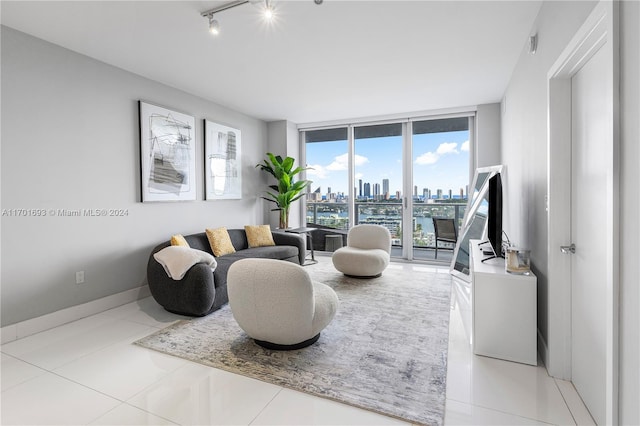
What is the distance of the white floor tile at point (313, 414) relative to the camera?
1.66 meters

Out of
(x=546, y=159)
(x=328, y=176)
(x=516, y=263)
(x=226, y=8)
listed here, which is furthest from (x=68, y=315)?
(x=328, y=176)

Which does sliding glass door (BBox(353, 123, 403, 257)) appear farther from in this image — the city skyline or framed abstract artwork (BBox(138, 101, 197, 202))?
framed abstract artwork (BBox(138, 101, 197, 202))

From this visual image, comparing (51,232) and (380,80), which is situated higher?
(380,80)

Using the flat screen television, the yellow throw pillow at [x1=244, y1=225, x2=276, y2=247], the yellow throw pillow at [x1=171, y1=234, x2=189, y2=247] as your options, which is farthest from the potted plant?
the flat screen television

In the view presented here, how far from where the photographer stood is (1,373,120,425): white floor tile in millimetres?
1696

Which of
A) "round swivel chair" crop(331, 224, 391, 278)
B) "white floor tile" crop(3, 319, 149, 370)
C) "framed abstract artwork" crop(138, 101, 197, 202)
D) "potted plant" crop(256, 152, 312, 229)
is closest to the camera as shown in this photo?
"white floor tile" crop(3, 319, 149, 370)

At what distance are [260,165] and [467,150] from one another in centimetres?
375

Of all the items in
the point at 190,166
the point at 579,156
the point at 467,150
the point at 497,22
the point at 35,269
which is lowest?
the point at 35,269

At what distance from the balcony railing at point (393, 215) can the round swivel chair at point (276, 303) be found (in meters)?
3.77

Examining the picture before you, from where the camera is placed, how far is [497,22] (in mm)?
2631

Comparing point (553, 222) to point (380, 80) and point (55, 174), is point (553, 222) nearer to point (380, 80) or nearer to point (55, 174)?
point (380, 80)

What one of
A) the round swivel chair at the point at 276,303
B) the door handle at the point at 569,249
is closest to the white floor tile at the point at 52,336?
the round swivel chair at the point at 276,303

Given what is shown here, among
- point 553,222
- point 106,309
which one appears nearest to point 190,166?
point 106,309

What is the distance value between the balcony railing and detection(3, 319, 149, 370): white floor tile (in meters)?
4.10
